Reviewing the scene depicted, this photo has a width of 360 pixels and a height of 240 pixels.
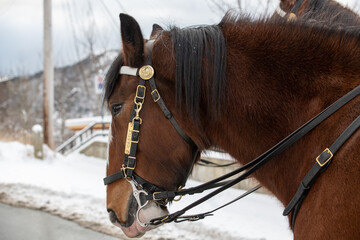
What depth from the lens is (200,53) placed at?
1858 millimetres

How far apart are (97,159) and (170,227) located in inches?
219

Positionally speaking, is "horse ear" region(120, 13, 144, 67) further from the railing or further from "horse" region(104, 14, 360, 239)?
the railing

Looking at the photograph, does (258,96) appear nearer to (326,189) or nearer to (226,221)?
(326,189)

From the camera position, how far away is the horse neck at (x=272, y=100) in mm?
1644

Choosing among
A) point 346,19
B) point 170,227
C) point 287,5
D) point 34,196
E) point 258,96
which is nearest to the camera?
point 258,96

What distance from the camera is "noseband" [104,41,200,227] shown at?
191 cm

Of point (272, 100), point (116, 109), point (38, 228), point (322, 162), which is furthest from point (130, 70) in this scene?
point (38, 228)

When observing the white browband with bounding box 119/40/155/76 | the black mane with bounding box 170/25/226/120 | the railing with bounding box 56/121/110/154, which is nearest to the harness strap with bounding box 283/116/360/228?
the black mane with bounding box 170/25/226/120

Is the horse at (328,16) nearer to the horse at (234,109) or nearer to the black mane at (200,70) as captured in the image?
the horse at (234,109)

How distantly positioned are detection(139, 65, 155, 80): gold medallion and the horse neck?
442 millimetres

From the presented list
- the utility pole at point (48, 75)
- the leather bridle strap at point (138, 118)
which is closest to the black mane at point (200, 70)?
the leather bridle strap at point (138, 118)

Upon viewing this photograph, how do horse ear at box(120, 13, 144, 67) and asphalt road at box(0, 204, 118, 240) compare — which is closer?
horse ear at box(120, 13, 144, 67)

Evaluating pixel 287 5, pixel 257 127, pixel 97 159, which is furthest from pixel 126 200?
pixel 97 159

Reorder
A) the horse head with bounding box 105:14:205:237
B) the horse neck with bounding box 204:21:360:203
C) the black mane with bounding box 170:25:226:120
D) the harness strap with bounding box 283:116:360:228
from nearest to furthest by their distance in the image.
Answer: the harness strap with bounding box 283:116:360:228, the horse neck with bounding box 204:21:360:203, the black mane with bounding box 170:25:226:120, the horse head with bounding box 105:14:205:237
